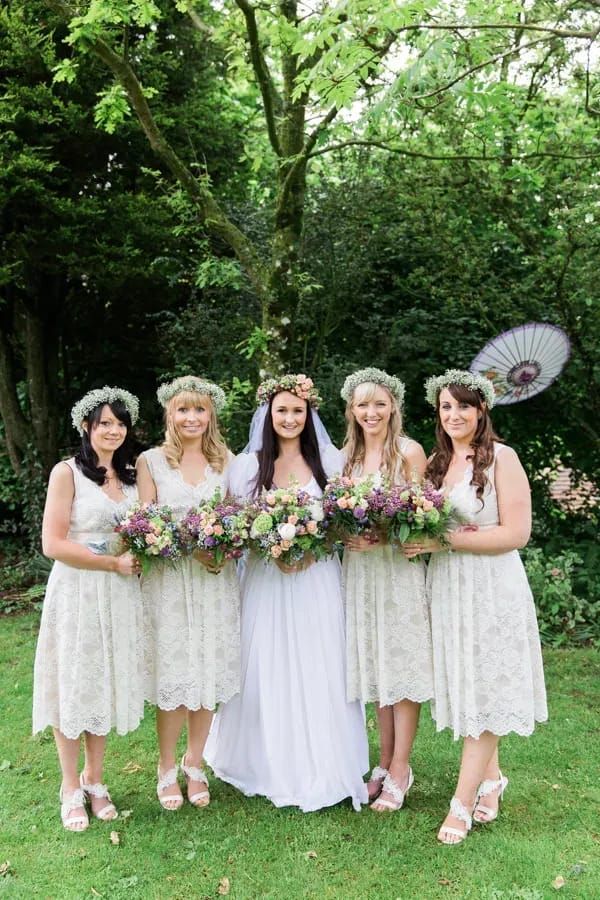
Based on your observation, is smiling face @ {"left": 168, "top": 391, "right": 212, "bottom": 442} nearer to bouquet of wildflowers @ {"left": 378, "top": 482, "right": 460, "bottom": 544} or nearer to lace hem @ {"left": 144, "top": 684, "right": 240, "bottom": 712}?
bouquet of wildflowers @ {"left": 378, "top": 482, "right": 460, "bottom": 544}

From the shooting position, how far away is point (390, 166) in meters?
8.45

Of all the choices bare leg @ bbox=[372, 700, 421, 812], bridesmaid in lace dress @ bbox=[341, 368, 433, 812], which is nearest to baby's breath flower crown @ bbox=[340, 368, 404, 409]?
bridesmaid in lace dress @ bbox=[341, 368, 433, 812]

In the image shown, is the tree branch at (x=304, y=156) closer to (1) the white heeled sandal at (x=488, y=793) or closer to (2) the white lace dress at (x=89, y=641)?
(2) the white lace dress at (x=89, y=641)

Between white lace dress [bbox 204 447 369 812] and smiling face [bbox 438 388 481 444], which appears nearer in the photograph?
smiling face [bbox 438 388 481 444]

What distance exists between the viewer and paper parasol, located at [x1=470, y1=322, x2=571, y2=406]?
21.9 ft

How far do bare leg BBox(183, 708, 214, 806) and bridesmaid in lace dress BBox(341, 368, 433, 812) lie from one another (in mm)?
881

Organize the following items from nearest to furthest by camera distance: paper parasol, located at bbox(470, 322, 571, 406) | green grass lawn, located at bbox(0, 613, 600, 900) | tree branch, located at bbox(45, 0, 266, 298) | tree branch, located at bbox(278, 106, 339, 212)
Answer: green grass lawn, located at bbox(0, 613, 600, 900) → tree branch, located at bbox(278, 106, 339, 212) → tree branch, located at bbox(45, 0, 266, 298) → paper parasol, located at bbox(470, 322, 571, 406)

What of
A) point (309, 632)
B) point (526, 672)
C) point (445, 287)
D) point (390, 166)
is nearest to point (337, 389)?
point (445, 287)

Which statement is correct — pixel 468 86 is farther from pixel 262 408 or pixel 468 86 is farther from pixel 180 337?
pixel 180 337

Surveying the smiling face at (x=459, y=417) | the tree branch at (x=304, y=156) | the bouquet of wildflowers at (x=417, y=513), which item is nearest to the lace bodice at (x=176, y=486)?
the bouquet of wildflowers at (x=417, y=513)

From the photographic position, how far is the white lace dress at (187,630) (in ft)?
Result: 13.8

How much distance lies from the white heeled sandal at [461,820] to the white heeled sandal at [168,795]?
4.85 ft

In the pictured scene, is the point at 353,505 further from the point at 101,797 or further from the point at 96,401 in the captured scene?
the point at 101,797

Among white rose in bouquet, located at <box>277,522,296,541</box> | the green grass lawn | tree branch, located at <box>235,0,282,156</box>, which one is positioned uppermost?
tree branch, located at <box>235,0,282,156</box>
